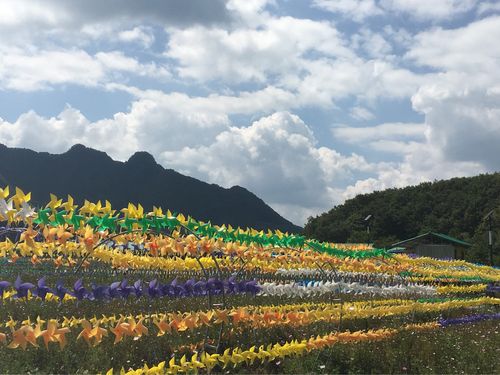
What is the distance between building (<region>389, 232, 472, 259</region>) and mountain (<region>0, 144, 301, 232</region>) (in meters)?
35.0

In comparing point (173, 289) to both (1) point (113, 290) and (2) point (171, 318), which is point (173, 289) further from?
(1) point (113, 290)

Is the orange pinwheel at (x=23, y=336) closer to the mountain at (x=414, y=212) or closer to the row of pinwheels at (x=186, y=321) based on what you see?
the row of pinwheels at (x=186, y=321)

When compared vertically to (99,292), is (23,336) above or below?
below

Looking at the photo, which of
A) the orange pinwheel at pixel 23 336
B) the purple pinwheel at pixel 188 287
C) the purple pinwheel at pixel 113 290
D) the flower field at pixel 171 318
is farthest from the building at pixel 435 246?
the orange pinwheel at pixel 23 336

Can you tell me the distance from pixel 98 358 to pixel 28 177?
90.5 m

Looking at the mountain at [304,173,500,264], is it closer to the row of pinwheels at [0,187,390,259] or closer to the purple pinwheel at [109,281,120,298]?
the row of pinwheels at [0,187,390,259]

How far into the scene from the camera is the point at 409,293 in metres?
15.1

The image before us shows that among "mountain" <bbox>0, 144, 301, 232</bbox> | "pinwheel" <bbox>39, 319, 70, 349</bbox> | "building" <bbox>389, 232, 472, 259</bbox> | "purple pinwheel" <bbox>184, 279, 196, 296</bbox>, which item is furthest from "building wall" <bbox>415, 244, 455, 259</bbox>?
"pinwheel" <bbox>39, 319, 70, 349</bbox>

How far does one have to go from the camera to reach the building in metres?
50.9

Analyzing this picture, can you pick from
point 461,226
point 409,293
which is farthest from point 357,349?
point 461,226

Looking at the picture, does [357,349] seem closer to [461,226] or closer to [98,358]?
[98,358]

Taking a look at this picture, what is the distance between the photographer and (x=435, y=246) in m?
51.8

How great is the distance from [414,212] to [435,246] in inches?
1028

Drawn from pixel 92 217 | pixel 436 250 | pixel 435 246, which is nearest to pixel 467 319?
pixel 92 217
